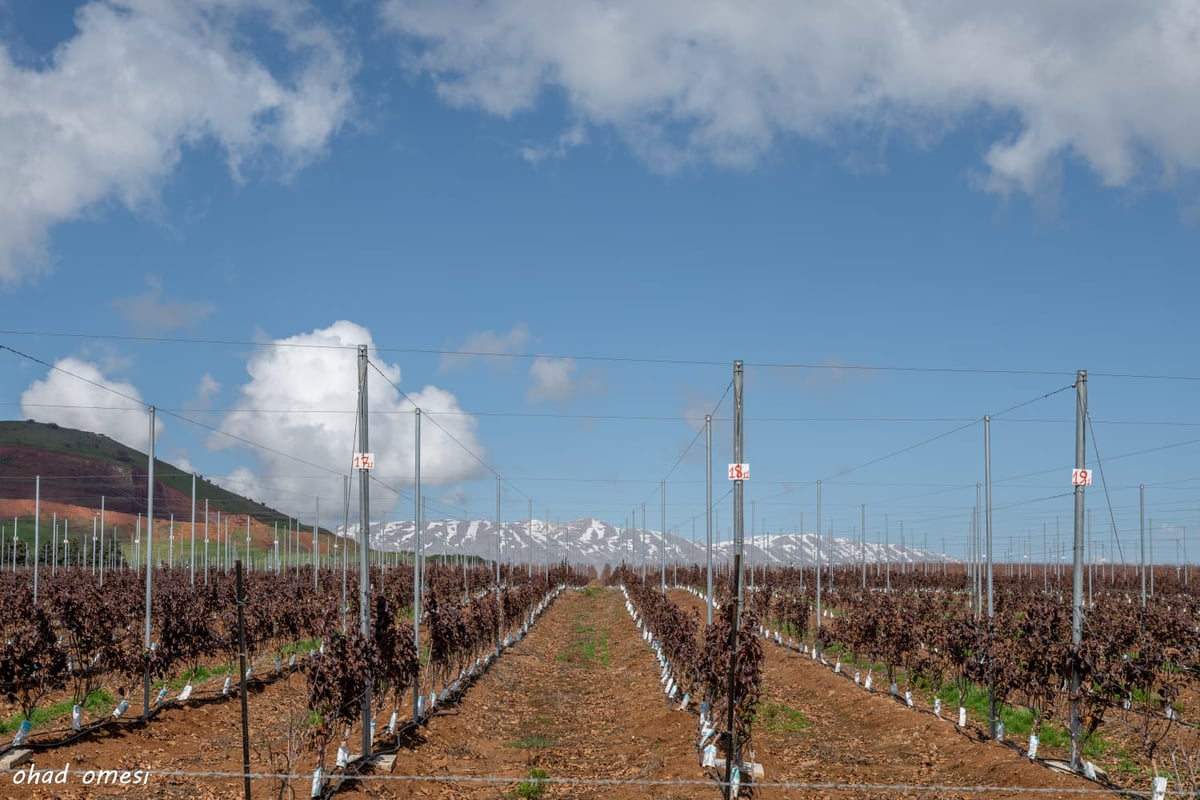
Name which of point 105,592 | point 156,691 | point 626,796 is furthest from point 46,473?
point 626,796

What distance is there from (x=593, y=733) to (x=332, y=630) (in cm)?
699

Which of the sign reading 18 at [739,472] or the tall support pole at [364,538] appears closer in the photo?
the tall support pole at [364,538]

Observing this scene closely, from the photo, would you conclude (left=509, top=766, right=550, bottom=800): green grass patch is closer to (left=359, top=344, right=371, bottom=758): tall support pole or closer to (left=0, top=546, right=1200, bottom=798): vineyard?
(left=0, top=546, right=1200, bottom=798): vineyard

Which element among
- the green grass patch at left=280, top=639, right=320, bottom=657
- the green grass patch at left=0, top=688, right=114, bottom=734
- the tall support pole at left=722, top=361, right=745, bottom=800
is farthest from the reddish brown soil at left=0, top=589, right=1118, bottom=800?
the green grass patch at left=280, top=639, right=320, bottom=657

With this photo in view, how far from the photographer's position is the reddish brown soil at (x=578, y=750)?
14773 mm

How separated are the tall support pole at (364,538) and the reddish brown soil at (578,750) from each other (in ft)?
2.63

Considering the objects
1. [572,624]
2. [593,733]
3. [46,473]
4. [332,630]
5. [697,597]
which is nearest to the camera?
[332,630]

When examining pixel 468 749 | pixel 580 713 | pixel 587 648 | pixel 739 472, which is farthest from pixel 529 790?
pixel 587 648

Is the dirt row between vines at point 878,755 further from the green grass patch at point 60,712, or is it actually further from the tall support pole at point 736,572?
the green grass patch at point 60,712

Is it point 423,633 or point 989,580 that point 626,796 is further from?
point 423,633

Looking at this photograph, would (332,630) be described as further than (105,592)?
No

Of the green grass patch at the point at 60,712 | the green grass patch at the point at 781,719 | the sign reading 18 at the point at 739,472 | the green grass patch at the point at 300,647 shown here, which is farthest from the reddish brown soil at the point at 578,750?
the green grass patch at the point at 300,647

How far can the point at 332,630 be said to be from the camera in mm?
16703

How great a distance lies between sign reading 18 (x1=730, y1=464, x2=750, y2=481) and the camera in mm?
17797
